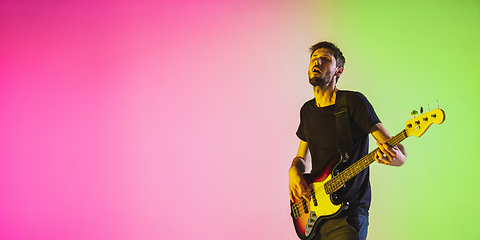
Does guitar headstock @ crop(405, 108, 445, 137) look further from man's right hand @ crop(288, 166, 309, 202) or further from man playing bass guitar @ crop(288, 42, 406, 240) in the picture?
man's right hand @ crop(288, 166, 309, 202)

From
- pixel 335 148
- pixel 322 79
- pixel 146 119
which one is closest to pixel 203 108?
pixel 146 119

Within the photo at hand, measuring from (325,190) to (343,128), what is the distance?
37 cm

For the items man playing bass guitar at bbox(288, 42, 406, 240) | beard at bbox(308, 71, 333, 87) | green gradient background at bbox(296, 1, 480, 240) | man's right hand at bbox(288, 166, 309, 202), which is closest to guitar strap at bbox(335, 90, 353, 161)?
man playing bass guitar at bbox(288, 42, 406, 240)

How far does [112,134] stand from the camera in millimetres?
3283

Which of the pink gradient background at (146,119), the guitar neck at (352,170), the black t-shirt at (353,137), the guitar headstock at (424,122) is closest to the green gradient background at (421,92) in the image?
the pink gradient background at (146,119)

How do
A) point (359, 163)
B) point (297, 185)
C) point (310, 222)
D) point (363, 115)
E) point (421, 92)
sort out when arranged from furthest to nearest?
point (421, 92) < point (297, 185) < point (310, 222) < point (363, 115) < point (359, 163)

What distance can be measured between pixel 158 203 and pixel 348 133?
1.89 metres

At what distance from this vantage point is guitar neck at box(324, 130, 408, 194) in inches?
69.9

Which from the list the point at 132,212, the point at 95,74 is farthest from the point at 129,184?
the point at 95,74

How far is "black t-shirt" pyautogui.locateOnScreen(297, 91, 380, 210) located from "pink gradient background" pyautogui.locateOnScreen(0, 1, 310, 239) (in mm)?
890

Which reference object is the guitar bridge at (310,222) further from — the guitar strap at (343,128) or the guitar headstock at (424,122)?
the guitar headstock at (424,122)

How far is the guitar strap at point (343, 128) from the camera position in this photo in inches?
79.4

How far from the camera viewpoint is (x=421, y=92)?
2.99 metres

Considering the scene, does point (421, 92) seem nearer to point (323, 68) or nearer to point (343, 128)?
point (323, 68)
